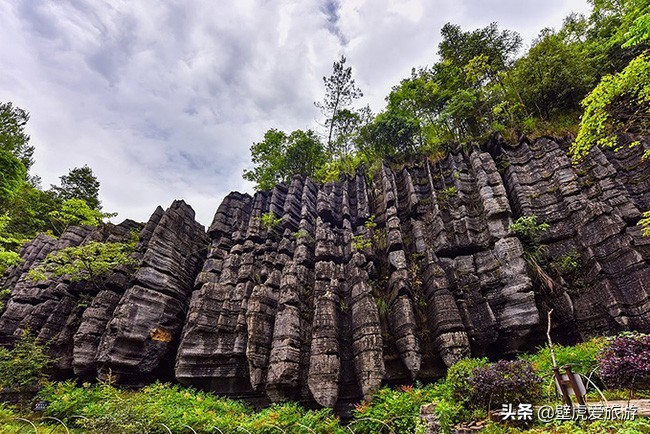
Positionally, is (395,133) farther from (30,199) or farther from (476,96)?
(30,199)

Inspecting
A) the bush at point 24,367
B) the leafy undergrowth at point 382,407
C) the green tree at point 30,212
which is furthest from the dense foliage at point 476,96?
the green tree at point 30,212

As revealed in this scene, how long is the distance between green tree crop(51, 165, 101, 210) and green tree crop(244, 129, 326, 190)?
20330 mm

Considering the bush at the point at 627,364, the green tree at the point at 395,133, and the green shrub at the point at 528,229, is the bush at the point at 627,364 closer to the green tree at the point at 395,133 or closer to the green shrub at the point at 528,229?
the green shrub at the point at 528,229

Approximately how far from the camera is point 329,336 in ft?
30.0

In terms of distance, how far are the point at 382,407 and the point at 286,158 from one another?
18.1 m

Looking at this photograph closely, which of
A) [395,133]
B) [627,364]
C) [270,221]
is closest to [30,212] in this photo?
[270,221]

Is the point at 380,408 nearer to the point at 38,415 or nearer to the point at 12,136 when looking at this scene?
the point at 38,415

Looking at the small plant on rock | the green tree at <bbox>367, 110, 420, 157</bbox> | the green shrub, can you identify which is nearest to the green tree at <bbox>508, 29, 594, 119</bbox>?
the green tree at <bbox>367, 110, 420, 157</bbox>

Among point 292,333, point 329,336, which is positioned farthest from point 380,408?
point 292,333

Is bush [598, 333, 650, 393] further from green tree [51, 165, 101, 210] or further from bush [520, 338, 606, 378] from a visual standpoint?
green tree [51, 165, 101, 210]

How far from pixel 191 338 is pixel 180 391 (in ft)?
5.66

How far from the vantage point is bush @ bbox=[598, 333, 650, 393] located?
4.72 m

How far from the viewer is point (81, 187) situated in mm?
28969

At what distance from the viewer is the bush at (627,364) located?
186 inches
